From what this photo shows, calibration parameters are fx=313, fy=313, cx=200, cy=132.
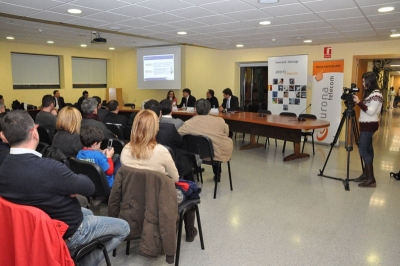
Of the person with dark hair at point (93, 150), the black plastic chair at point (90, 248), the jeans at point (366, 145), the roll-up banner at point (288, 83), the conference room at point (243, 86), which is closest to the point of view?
the black plastic chair at point (90, 248)

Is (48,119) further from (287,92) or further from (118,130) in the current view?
(287,92)

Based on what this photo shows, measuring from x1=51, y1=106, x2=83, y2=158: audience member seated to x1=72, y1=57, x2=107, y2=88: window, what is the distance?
7.98m

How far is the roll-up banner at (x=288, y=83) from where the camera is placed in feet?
27.1

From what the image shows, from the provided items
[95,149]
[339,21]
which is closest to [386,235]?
[95,149]

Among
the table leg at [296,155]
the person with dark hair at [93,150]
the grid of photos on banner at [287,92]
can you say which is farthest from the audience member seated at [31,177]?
the grid of photos on banner at [287,92]

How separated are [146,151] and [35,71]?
8963 mm

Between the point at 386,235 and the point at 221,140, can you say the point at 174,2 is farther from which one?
the point at 386,235

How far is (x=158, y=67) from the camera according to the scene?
31.7 feet

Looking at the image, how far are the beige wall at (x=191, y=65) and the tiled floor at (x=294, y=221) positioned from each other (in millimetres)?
3439

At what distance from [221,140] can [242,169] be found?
60.5 inches

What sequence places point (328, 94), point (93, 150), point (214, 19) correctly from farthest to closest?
point (328, 94) < point (214, 19) < point (93, 150)

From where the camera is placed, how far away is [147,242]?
2184 mm

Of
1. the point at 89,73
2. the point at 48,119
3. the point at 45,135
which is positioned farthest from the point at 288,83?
the point at 89,73

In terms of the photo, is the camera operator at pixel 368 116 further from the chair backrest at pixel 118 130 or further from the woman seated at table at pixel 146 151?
the chair backrest at pixel 118 130
